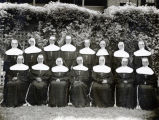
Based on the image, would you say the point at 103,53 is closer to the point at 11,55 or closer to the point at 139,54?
the point at 139,54

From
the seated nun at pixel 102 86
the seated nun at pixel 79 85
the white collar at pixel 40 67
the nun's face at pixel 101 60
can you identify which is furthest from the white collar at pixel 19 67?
the nun's face at pixel 101 60

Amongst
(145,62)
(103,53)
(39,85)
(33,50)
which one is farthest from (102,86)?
(33,50)

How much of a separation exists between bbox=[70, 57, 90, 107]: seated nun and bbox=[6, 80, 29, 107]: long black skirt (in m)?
1.45

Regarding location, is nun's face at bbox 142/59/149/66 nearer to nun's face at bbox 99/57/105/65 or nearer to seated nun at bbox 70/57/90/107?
nun's face at bbox 99/57/105/65

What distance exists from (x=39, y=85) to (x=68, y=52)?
1370 mm

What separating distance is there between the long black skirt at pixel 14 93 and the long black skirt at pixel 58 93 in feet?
2.84

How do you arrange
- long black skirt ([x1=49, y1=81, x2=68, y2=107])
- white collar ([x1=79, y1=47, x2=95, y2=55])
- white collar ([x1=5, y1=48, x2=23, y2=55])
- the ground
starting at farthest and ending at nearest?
white collar ([x1=79, y1=47, x2=95, y2=55]) → white collar ([x1=5, y1=48, x2=23, y2=55]) → long black skirt ([x1=49, y1=81, x2=68, y2=107]) → the ground

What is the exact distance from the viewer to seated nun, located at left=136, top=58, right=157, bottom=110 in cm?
976

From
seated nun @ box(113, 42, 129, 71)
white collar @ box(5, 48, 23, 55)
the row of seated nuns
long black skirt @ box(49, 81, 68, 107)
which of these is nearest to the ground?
long black skirt @ box(49, 81, 68, 107)

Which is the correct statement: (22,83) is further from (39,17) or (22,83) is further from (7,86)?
(39,17)

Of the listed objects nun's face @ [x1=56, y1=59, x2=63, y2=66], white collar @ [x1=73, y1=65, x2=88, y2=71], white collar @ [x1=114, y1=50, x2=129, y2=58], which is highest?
white collar @ [x1=114, y1=50, x2=129, y2=58]

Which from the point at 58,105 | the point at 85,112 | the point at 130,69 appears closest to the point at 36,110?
the point at 58,105

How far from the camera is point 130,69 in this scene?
32.4 ft

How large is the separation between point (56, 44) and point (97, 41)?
1.56 metres
